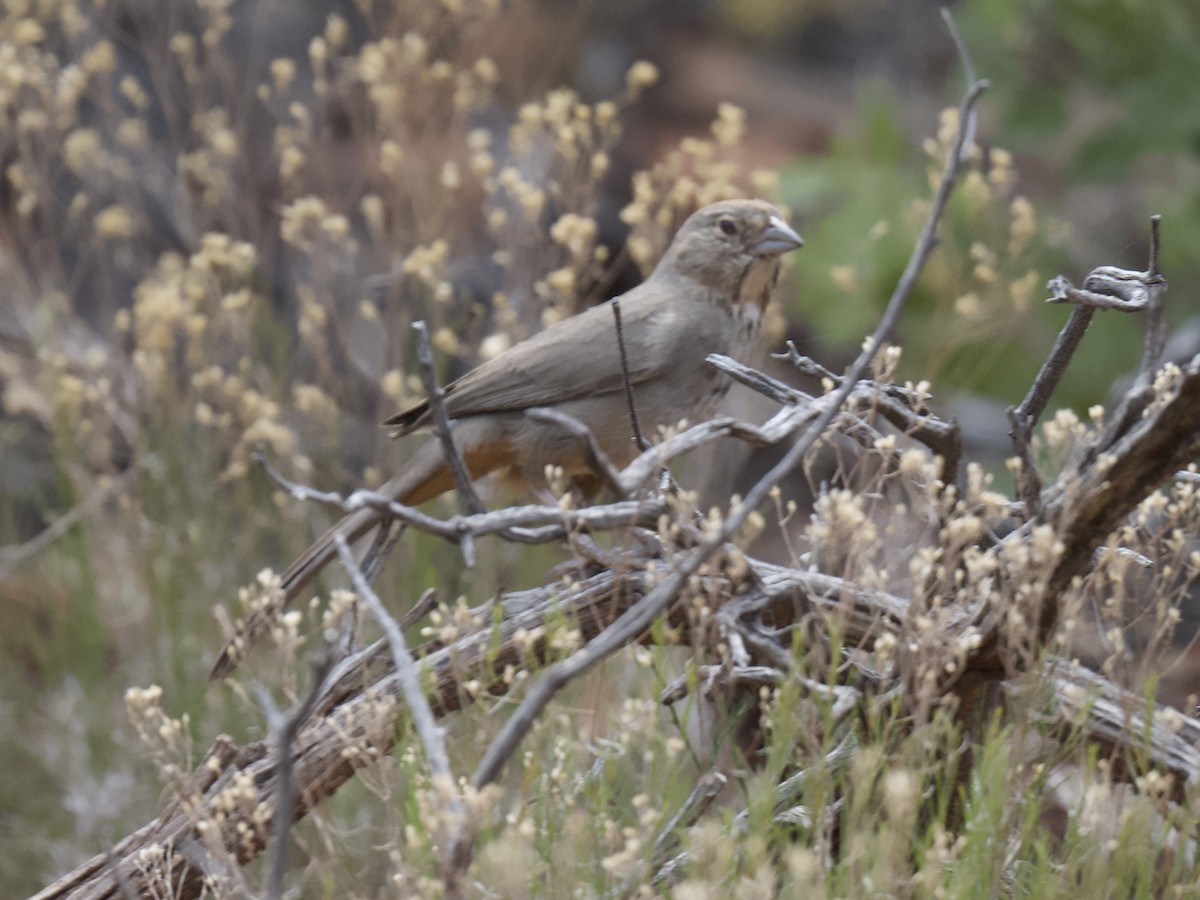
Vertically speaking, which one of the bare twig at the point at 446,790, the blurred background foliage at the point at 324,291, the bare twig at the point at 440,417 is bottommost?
the blurred background foliage at the point at 324,291

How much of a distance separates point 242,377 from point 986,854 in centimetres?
306

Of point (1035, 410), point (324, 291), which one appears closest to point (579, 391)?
point (1035, 410)

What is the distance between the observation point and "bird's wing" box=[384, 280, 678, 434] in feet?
11.9

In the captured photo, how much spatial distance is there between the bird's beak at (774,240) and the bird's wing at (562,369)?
0.36m

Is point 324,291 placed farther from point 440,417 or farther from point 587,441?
point 587,441

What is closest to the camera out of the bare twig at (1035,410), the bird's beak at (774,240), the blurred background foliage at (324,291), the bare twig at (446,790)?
the bare twig at (446,790)

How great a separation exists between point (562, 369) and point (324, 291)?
1420 mm

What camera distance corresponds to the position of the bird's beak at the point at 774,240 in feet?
12.6

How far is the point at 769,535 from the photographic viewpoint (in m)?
6.34

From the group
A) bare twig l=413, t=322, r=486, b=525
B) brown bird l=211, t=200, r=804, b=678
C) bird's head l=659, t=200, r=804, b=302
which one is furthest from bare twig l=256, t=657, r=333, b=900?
bird's head l=659, t=200, r=804, b=302

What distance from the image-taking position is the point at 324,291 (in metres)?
4.80

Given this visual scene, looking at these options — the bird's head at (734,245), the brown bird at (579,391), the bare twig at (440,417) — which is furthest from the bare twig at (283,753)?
the bird's head at (734,245)

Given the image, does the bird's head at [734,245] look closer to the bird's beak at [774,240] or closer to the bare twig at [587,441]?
the bird's beak at [774,240]

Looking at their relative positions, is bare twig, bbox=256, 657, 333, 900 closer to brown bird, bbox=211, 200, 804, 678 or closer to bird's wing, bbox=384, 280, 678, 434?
brown bird, bbox=211, 200, 804, 678
